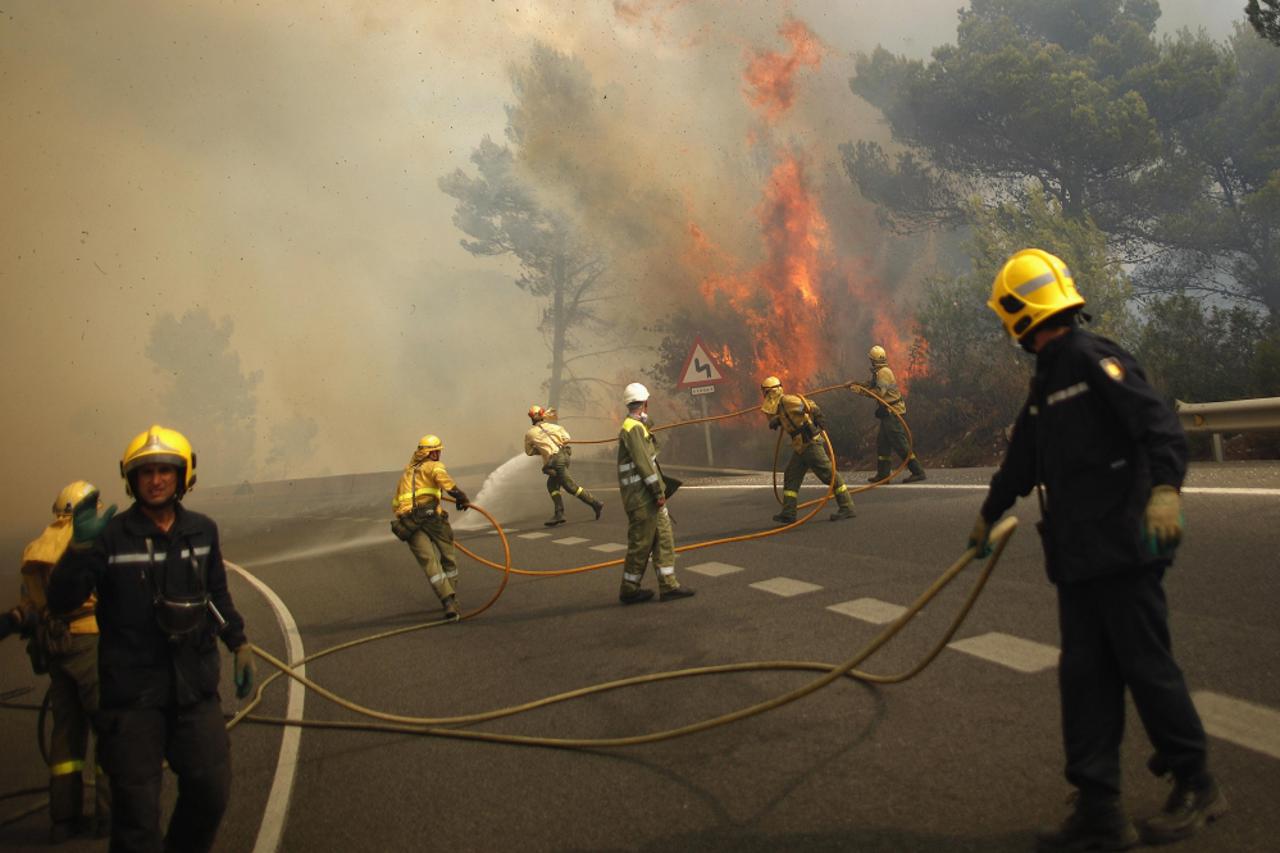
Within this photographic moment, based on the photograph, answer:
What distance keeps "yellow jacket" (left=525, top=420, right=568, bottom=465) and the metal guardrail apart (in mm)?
8133

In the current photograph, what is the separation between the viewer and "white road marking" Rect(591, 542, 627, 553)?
10.6m

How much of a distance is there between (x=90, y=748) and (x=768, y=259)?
2407 centimetres

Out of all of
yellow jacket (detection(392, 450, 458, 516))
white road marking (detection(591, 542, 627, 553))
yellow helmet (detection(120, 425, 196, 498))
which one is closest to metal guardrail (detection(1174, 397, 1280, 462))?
white road marking (detection(591, 542, 627, 553))

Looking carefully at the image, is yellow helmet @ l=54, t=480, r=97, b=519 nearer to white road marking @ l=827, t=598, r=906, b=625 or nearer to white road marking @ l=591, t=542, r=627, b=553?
white road marking @ l=827, t=598, r=906, b=625

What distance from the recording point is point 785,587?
7176 millimetres

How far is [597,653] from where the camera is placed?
602 centimetres

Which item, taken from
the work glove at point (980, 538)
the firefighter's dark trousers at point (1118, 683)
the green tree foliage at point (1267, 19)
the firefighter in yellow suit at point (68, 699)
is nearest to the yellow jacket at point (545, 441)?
the firefighter in yellow suit at point (68, 699)

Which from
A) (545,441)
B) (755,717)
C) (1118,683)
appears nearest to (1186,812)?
(1118,683)

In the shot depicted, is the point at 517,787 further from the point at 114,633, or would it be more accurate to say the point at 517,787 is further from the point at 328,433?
the point at 328,433

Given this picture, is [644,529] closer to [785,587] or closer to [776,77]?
[785,587]

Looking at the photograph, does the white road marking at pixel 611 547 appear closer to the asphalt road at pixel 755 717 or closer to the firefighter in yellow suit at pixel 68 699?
the asphalt road at pixel 755 717

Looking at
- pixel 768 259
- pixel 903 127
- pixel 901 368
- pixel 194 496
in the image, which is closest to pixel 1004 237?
pixel 901 368

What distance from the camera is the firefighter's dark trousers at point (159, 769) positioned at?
2982 mm

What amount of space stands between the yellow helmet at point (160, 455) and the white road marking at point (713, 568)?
212 inches
